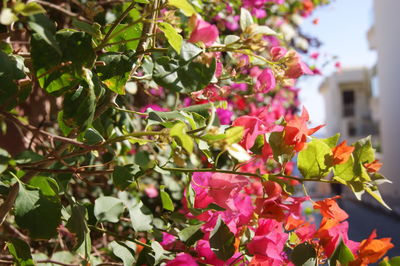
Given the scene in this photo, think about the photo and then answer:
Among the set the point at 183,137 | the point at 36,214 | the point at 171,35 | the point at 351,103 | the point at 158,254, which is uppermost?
the point at 171,35

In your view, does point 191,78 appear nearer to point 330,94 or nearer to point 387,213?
point 387,213

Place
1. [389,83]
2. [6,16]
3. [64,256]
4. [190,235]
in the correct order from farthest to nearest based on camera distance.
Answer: [389,83] → [64,256] → [190,235] → [6,16]

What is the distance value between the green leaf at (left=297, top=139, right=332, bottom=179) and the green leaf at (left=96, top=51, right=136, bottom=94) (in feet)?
0.86

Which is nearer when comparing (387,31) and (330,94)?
(387,31)

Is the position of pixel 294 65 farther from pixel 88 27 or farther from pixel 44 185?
pixel 44 185

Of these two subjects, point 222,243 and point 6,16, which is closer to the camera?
point 6,16

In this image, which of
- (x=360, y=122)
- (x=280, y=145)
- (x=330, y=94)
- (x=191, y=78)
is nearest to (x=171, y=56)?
(x=191, y=78)

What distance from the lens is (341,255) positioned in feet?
2.30

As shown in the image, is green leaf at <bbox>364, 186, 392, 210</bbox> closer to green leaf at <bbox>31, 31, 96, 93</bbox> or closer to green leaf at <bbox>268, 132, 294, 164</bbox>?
green leaf at <bbox>268, 132, 294, 164</bbox>

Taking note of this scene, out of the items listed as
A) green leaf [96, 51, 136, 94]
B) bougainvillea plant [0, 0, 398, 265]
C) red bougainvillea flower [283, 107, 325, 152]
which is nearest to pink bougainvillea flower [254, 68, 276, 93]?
bougainvillea plant [0, 0, 398, 265]

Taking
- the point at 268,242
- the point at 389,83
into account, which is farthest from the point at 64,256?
the point at 389,83

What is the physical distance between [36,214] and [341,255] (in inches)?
16.9

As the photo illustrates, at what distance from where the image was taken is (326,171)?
650 millimetres

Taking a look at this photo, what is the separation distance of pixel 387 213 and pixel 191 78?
452 inches
